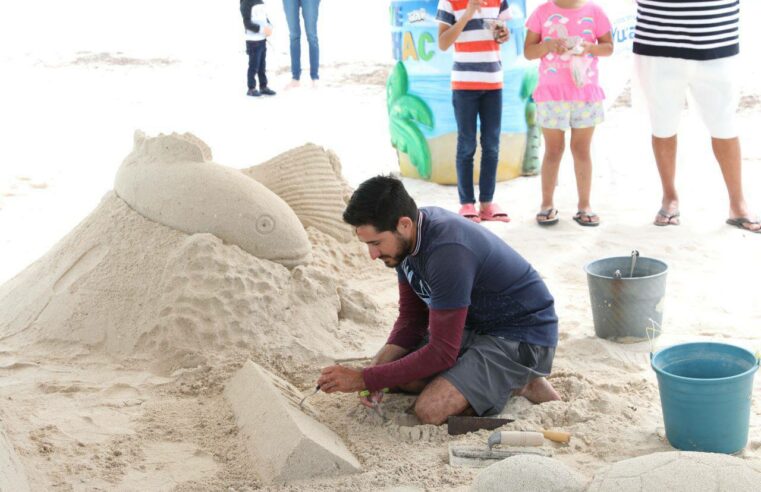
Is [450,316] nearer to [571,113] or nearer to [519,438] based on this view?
[519,438]

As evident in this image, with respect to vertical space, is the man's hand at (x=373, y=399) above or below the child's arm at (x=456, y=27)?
below

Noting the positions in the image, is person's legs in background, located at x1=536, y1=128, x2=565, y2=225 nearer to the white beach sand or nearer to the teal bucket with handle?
the white beach sand

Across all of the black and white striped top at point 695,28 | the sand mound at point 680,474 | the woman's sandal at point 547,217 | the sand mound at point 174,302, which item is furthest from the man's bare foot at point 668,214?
the sand mound at point 680,474

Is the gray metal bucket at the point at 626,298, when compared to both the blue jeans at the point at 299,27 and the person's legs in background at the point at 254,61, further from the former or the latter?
the blue jeans at the point at 299,27

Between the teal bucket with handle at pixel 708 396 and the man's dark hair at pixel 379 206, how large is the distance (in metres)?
0.91

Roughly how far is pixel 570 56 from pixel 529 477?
10.6 feet

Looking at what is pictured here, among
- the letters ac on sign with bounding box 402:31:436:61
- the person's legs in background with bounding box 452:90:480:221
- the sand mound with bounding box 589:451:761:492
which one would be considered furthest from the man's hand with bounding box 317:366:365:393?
the letters ac on sign with bounding box 402:31:436:61

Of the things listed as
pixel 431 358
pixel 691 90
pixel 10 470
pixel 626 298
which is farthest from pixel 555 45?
pixel 10 470

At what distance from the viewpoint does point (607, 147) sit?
6.77 meters

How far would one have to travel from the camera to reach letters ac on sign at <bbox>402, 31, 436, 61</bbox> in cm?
596

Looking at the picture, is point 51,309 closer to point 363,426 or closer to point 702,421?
point 363,426

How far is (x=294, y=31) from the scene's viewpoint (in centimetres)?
951

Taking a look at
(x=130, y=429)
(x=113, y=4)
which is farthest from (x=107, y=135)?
(x=113, y=4)

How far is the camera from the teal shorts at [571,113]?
5.09 metres
